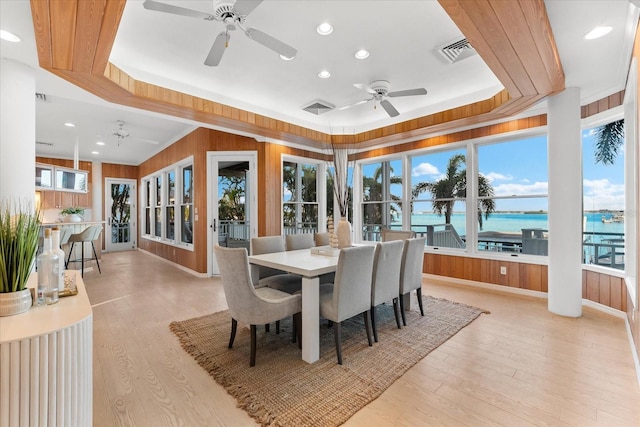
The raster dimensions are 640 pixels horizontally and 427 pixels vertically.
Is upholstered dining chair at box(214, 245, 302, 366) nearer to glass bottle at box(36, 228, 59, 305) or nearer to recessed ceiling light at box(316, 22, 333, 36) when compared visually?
glass bottle at box(36, 228, 59, 305)

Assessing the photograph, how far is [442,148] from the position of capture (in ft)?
16.6

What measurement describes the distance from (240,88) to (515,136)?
3.92m

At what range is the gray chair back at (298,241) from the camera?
3787 millimetres

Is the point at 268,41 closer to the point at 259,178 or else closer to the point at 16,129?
the point at 16,129

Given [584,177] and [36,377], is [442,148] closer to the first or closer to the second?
[584,177]

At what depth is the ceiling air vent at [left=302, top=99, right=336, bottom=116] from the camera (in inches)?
174

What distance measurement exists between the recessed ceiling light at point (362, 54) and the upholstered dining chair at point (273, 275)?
2.22 meters

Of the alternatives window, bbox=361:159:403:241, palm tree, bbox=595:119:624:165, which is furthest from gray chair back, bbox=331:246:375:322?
window, bbox=361:159:403:241

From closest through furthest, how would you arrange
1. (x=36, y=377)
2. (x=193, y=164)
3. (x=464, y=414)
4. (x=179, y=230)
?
(x=36, y=377) → (x=464, y=414) → (x=193, y=164) → (x=179, y=230)

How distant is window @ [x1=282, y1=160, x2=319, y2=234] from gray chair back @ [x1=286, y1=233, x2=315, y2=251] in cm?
193

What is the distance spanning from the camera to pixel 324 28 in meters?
2.55

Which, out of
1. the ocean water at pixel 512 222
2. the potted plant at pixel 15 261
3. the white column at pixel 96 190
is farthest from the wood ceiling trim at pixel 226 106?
the white column at pixel 96 190

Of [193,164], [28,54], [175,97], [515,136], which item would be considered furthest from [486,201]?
[28,54]

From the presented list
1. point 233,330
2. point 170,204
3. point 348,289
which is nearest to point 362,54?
point 348,289
